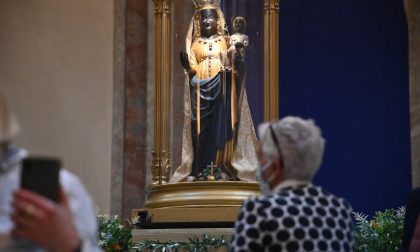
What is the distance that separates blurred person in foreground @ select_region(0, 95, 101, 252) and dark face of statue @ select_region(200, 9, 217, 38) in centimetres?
579

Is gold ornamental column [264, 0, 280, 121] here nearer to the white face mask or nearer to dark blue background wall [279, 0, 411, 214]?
dark blue background wall [279, 0, 411, 214]

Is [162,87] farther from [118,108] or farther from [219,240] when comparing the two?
[219,240]

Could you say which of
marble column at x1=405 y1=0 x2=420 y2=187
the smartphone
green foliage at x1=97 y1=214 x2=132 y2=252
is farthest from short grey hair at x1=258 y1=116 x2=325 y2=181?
marble column at x1=405 y1=0 x2=420 y2=187

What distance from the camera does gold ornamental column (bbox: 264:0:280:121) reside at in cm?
830

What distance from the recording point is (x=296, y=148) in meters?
3.22

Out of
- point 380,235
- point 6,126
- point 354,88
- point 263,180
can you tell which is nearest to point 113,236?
point 380,235

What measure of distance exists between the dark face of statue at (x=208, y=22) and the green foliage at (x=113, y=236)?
189 centimetres

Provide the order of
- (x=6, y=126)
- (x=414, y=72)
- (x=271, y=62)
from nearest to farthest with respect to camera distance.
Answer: (x=6, y=126)
(x=271, y=62)
(x=414, y=72)

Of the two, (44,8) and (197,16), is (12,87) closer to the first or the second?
(44,8)

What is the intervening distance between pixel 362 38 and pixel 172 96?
7.91ft

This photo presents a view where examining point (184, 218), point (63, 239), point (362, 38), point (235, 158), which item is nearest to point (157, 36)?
point (235, 158)

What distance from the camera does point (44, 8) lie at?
1031cm

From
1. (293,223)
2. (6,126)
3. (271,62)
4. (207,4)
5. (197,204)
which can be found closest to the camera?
(6,126)

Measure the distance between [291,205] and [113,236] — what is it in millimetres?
4928
